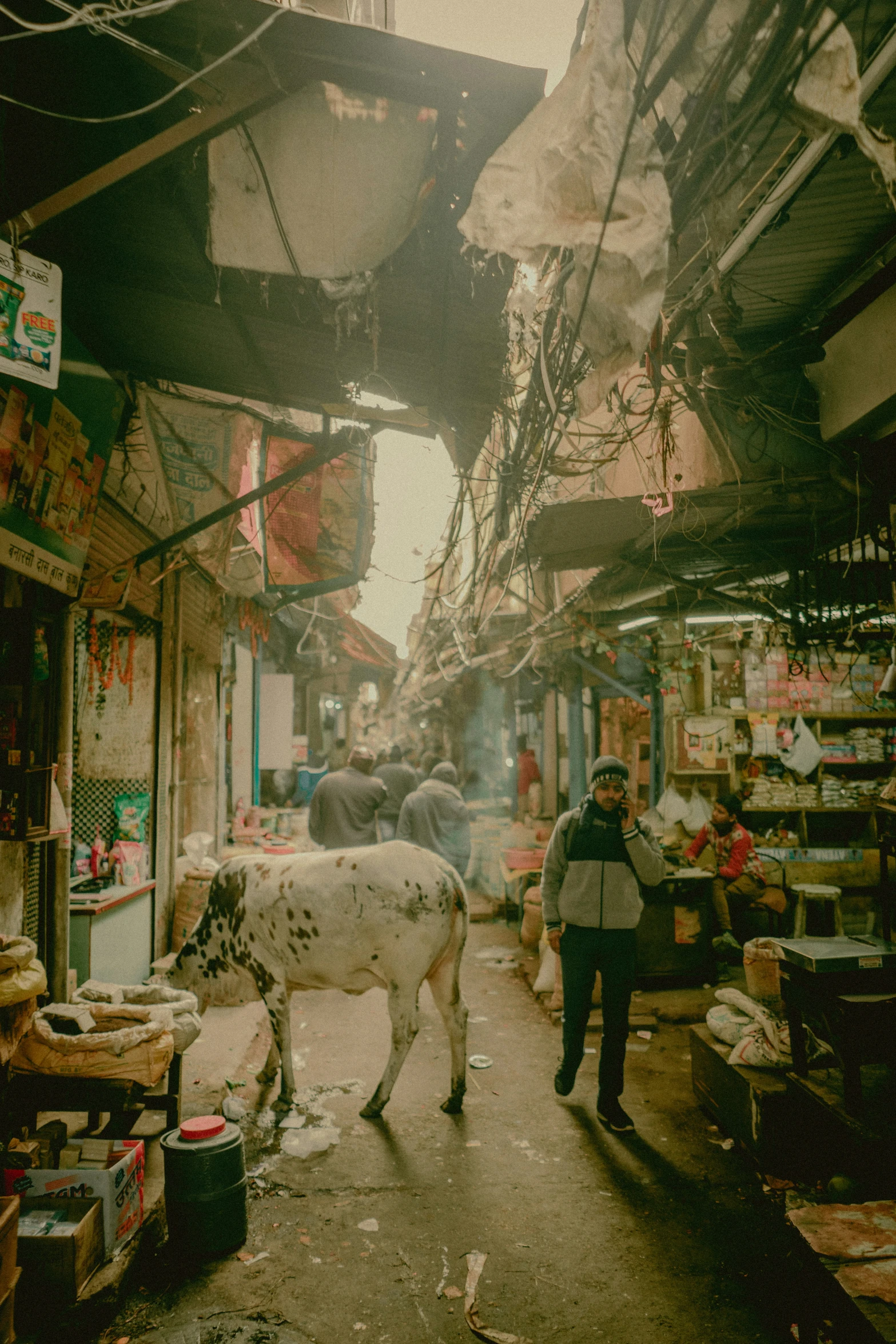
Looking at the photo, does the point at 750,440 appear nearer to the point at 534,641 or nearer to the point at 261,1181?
the point at 534,641

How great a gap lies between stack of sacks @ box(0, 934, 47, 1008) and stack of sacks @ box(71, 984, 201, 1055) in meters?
0.93

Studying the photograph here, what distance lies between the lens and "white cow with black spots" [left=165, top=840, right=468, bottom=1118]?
5.24 metres

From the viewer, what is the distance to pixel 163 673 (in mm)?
7305

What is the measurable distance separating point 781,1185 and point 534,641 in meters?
6.93

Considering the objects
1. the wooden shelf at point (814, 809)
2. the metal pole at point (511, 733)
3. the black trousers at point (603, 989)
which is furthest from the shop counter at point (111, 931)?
the metal pole at point (511, 733)

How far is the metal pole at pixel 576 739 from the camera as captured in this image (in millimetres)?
13547

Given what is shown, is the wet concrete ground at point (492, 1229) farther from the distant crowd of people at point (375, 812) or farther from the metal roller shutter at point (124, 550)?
the metal roller shutter at point (124, 550)

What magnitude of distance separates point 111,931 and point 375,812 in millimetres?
3642

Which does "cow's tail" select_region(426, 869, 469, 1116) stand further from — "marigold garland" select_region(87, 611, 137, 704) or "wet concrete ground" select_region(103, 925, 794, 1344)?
"marigold garland" select_region(87, 611, 137, 704)

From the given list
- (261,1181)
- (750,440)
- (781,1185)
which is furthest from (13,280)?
(781,1185)

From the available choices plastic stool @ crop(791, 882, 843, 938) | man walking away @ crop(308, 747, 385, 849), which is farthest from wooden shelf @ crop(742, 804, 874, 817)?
man walking away @ crop(308, 747, 385, 849)

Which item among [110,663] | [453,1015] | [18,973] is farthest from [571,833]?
[110,663]

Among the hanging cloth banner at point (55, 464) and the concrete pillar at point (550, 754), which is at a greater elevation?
the hanging cloth banner at point (55, 464)

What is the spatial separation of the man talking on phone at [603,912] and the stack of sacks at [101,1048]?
282 cm
